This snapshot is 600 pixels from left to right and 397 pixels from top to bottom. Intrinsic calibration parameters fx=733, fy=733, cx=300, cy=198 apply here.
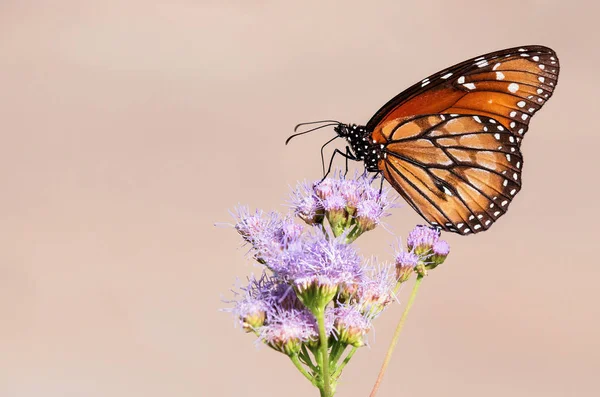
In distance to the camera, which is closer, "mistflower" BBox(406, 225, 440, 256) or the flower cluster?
the flower cluster

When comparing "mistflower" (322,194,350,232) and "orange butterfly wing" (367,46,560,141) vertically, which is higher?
"orange butterfly wing" (367,46,560,141)

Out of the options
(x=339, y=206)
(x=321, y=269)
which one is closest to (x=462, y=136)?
(x=339, y=206)

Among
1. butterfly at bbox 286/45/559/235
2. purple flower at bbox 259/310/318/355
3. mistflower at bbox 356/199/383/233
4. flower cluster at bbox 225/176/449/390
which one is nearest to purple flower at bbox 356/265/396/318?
flower cluster at bbox 225/176/449/390

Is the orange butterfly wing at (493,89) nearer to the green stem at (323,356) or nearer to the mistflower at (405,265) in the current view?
the mistflower at (405,265)

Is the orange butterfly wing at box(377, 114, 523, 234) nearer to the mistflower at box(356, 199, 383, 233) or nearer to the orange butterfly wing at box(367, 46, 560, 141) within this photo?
the orange butterfly wing at box(367, 46, 560, 141)

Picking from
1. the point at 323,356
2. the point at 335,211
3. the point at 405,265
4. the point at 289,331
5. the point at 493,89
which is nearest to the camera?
the point at 323,356

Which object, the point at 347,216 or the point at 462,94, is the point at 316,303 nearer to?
the point at 347,216

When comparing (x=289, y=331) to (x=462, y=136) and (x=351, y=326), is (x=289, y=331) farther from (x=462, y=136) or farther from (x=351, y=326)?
(x=462, y=136)
